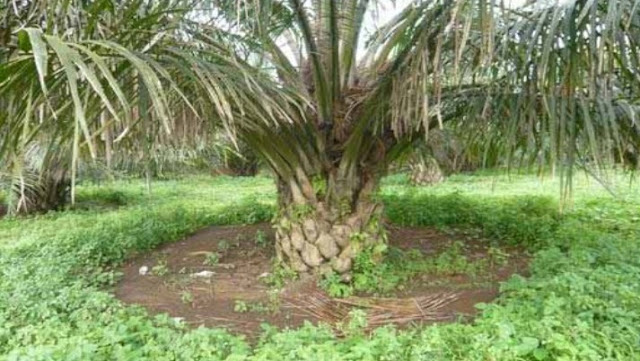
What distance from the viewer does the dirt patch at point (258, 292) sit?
2803mm

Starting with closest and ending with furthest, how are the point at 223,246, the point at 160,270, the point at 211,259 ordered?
the point at 160,270
the point at 211,259
the point at 223,246

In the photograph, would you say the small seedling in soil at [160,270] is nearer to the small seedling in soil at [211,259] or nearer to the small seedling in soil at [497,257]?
the small seedling in soil at [211,259]

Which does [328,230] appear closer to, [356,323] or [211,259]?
[356,323]

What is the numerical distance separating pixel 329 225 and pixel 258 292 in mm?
587

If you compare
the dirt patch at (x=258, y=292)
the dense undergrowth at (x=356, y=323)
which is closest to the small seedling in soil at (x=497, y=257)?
the dirt patch at (x=258, y=292)

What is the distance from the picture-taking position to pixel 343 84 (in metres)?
3.18

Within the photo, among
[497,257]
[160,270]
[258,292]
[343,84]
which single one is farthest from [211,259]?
[497,257]

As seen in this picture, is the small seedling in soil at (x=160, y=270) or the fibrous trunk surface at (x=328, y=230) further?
the small seedling in soil at (x=160, y=270)

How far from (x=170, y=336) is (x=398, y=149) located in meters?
1.89

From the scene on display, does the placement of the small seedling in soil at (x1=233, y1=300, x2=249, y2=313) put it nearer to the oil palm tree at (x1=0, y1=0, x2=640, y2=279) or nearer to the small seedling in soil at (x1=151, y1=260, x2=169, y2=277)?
the oil palm tree at (x1=0, y1=0, x2=640, y2=279)

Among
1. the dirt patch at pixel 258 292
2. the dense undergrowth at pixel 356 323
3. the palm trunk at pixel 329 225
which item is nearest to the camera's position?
the dense undergrowth at pixel 356 323

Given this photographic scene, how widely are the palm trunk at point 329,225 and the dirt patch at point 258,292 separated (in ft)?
0.54

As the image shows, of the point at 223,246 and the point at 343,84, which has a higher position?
the point at 343,84

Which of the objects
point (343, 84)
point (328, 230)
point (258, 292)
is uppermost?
point (343, 84)
